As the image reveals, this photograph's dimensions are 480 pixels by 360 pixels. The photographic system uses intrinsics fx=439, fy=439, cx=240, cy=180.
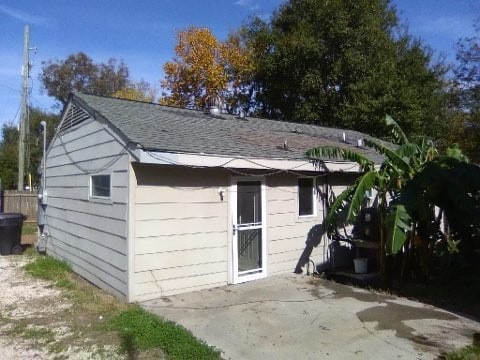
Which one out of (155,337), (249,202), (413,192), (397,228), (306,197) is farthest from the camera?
(306,197)

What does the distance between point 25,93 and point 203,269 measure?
1565 cm

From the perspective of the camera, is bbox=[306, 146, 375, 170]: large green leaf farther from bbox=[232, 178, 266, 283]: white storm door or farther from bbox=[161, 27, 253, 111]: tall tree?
bbox=[161, 27, 253, 111]: tall tree

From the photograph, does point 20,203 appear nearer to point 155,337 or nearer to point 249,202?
point 249,202

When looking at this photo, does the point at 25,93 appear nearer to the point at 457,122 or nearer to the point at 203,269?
the point at 203,269

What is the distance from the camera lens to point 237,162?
789 cm

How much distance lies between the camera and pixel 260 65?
25.5 m

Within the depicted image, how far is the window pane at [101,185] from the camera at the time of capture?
8.02 meters

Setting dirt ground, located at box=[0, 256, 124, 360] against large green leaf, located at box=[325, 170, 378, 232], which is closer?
dirt ground, located at box=[0, 256, 124, 360]

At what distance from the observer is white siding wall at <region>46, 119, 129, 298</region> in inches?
291

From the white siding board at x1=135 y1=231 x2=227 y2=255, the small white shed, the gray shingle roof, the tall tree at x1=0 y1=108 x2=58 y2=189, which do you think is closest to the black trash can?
the small white shed

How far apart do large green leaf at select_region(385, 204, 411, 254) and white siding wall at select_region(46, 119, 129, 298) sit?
4416mm

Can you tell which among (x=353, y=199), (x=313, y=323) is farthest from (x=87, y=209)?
(x=353, y=199)

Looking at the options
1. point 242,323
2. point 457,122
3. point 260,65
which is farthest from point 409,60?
point 242,323

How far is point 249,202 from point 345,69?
15827 mm
